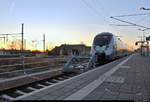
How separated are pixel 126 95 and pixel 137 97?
1.08 feet

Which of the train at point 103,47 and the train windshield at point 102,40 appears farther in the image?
the train windshield at point 102,40

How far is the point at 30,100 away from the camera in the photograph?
169 inches

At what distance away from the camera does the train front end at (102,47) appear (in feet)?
54.0

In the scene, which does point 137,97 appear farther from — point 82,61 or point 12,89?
point 82,61

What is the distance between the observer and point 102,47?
16859 mm

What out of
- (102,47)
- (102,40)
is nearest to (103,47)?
(102,47)

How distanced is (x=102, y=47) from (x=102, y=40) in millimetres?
1056

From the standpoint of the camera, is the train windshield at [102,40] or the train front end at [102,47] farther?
the train windshield at [102,40]

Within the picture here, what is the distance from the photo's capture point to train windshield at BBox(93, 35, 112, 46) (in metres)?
17.2

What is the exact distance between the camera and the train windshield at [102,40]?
1722 cm

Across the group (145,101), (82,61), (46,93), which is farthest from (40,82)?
(82,61)

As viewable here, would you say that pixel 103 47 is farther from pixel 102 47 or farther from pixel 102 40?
pixel 102 40

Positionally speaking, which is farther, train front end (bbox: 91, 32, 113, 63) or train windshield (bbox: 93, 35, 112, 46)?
train windshield (bbox: 93, 35, 112, 46)

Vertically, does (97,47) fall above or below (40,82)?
above
